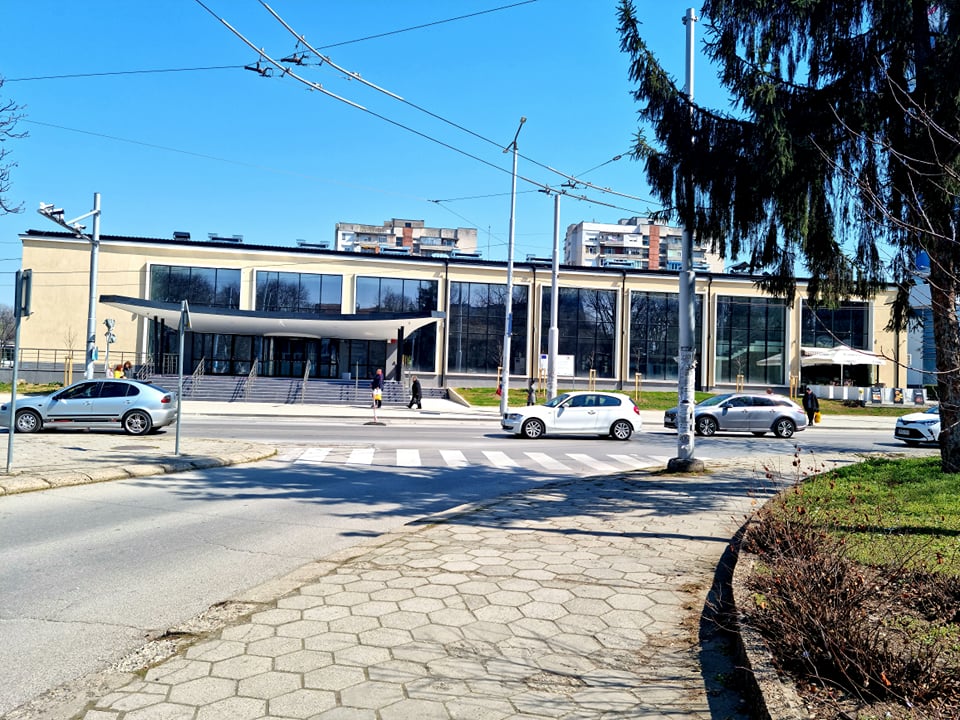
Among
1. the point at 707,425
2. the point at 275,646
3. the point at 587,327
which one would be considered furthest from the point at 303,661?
the point at 587,327

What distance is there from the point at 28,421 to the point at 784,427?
2238 cm

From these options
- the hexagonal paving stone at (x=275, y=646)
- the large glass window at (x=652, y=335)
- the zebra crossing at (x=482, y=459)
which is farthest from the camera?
the large glass window at (x=652, y=335)

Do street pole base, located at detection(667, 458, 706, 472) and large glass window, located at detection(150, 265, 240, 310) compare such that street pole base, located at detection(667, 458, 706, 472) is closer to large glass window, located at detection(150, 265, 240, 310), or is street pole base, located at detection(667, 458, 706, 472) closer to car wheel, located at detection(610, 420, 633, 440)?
car wheel, located at detection(610, 420, 633, 440)

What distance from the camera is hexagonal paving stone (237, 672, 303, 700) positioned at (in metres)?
3.70

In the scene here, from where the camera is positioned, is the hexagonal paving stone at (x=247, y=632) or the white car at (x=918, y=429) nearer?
the hexagonal paving stone at (x=247, y=632)

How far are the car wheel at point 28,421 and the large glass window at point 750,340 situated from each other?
44265 millimetres

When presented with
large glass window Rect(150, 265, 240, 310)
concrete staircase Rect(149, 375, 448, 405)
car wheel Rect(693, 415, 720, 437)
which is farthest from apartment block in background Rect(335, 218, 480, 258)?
car wheel Rect(693, 415, 720, 437)

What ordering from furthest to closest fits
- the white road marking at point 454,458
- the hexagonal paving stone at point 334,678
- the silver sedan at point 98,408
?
1. the silver sedan at point 98,408
2. the white road marking at point 454,458
3. the hexagonal paving stone at point 334,678

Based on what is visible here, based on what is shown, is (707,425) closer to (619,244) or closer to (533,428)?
(533,428)

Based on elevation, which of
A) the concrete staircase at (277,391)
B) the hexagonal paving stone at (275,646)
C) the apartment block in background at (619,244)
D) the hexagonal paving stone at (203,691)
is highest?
the apartment block in background at (619,244)

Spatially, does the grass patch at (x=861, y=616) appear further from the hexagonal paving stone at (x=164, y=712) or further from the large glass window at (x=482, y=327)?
the large glass window at (x=482, y=327)

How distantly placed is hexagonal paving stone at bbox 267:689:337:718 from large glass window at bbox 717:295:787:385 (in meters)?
52.4

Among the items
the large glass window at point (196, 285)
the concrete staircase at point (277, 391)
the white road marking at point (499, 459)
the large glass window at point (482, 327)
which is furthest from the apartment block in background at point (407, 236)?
the white road marking at point (499, 459)

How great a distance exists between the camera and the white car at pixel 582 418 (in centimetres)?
2167
